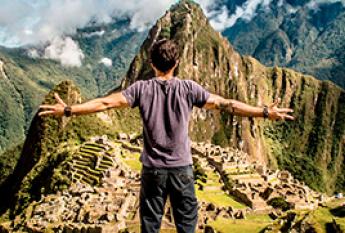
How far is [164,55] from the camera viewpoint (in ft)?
29.3

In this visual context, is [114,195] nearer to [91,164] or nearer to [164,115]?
[91,164]

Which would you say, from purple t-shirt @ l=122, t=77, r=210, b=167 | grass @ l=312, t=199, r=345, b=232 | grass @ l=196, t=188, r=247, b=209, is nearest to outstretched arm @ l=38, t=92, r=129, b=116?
purple t-shirt @ l=122, t=77, r=210, b=167

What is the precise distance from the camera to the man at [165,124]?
8.93 m

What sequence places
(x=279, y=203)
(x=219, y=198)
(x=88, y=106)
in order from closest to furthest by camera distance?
(x=88, y=106), (x=279, y=203), (x=219, y=198)

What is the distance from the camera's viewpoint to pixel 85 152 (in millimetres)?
69250

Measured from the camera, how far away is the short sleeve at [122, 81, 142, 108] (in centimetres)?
890

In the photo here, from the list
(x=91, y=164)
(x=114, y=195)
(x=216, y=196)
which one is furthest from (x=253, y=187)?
(x=91, y=164)

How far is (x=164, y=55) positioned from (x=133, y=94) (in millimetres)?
793

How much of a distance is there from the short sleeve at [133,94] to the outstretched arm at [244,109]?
1.14 metres

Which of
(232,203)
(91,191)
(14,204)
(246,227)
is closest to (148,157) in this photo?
(246,227)

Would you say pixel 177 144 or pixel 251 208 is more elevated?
pixel 177 144

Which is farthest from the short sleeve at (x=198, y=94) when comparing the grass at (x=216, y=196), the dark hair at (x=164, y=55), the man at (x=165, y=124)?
the grass at (x=216, y=196)

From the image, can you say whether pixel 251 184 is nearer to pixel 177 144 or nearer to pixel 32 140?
pixel 177 144

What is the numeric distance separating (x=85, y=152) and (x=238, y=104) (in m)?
61.3
